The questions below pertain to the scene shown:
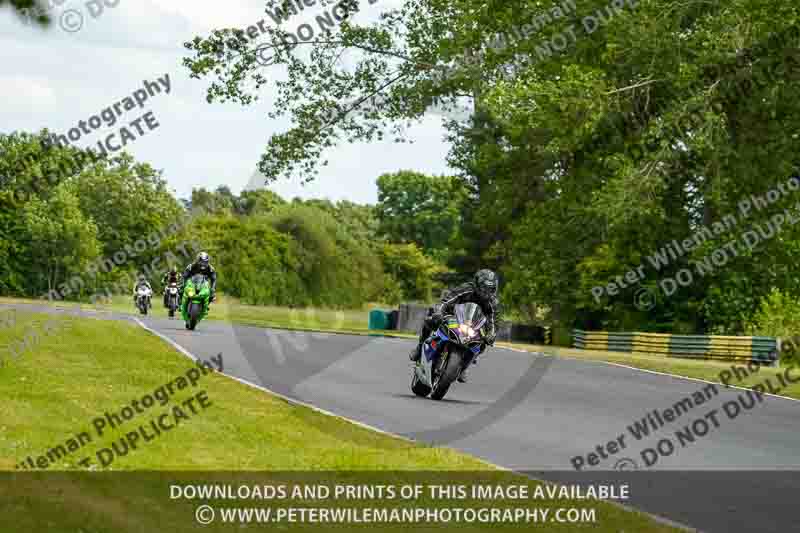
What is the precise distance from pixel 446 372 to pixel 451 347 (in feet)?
2.35

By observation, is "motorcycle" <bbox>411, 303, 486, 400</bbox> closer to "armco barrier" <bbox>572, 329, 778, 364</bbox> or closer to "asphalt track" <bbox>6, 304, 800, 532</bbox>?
"asphalt track" <bbox>6, 304, 800, 532</bbox>

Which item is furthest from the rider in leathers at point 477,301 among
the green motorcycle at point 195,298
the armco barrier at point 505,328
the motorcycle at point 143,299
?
the armco barrier at point 505,328

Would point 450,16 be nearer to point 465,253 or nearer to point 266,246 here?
point 266,246

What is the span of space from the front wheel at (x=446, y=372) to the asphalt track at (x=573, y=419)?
7.8 inches

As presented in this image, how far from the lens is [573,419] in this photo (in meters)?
16.1

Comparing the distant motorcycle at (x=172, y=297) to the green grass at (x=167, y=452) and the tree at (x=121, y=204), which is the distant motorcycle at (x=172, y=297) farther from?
the tree at (x=121, y=204)

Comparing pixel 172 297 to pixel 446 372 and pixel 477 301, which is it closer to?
pixel 446 372

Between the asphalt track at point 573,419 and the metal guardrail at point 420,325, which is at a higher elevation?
the metal guardrail at point 420,325

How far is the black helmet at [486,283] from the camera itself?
1527 cm

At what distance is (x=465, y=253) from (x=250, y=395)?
74.9 meters

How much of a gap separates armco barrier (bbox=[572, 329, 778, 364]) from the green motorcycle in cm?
1415

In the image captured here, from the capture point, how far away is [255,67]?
4131 centimetres

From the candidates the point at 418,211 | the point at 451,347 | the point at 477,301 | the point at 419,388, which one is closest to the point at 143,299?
the point at 419,388

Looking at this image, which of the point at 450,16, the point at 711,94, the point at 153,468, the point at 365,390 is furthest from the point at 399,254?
the point at 153,468
